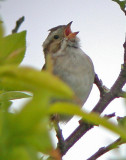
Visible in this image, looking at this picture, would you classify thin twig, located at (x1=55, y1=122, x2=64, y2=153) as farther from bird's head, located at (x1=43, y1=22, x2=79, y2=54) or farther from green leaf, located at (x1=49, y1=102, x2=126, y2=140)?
bird's head, located at (x1=43, y1=22, x2=79, y2=54)

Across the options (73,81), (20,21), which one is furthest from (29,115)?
(73,81)

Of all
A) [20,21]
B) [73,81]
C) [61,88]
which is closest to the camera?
[61,88]

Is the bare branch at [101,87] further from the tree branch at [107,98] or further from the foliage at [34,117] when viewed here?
the foliage at [34,117]

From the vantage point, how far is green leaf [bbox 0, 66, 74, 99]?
18.6 inches

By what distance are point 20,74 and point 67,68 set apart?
363 cm

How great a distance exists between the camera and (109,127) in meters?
0.50

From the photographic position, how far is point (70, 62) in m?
4.25

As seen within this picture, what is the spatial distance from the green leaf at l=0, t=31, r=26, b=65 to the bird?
2767 millimetres

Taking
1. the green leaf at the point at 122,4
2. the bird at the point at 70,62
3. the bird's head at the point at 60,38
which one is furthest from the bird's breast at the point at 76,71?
the green leaf at the point at 122,4

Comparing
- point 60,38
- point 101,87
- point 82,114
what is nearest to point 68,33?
point 60,38

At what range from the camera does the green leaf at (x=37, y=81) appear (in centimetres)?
47

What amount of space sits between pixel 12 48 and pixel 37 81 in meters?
0.26

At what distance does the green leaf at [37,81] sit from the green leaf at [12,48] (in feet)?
0.25

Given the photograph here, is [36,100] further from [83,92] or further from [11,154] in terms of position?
[83,92]
